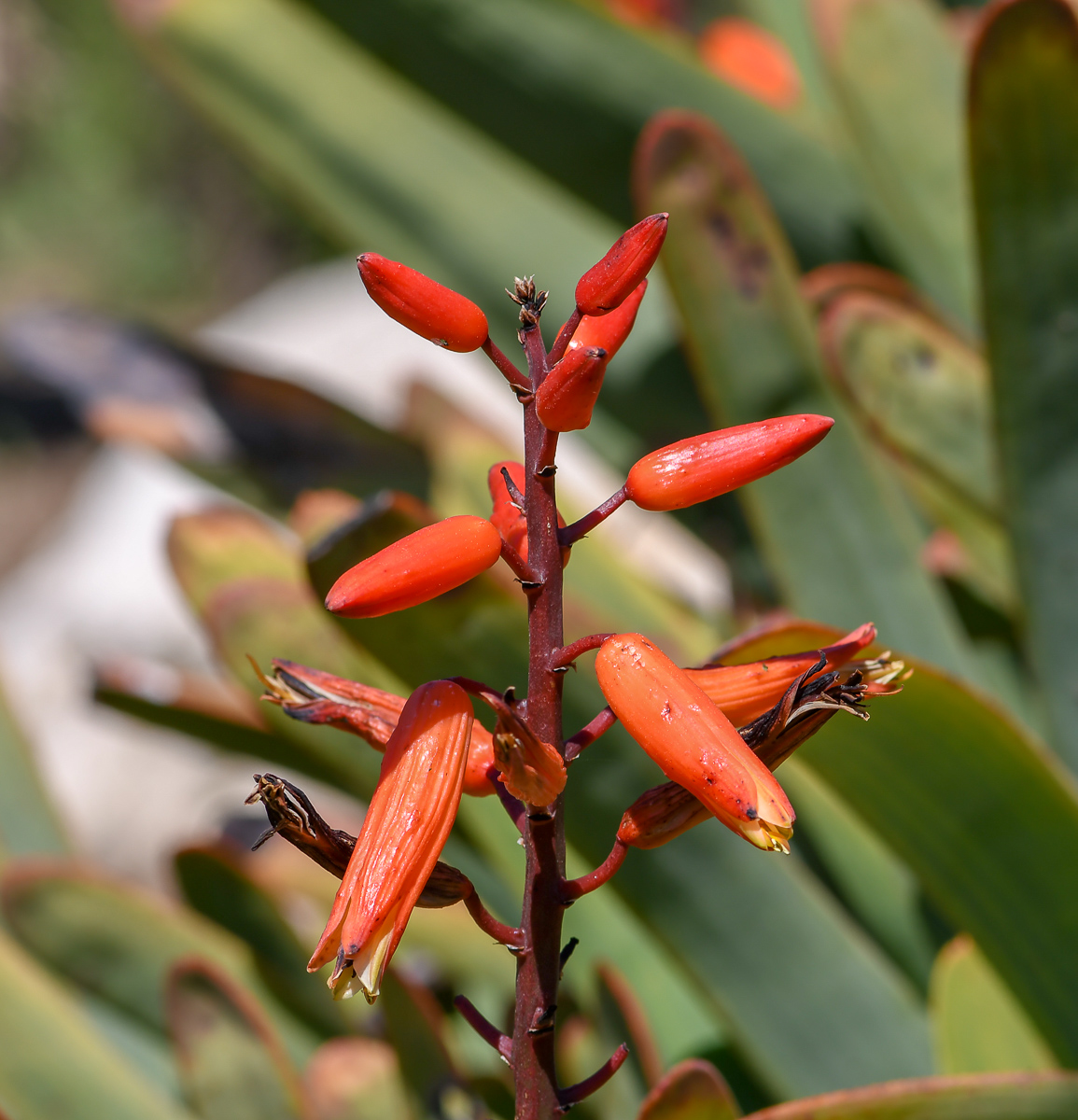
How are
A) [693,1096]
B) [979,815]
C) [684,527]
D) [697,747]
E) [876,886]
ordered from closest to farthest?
1. [697,747]
2. [693,1096]
3. [979,815]
4. [876,886]
5. [684,527]

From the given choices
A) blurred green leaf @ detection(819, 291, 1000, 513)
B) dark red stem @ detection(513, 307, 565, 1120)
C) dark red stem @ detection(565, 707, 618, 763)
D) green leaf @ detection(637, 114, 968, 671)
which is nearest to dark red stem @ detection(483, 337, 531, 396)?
dark red stem @ detection(513, 307, 565, 1120)

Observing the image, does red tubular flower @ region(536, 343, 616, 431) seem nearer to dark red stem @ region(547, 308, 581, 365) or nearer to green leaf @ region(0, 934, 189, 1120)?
dark red stem @ region(547, 308, 581, 365)

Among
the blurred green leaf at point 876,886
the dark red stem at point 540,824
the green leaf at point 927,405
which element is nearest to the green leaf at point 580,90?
the green leaf at point 927,405

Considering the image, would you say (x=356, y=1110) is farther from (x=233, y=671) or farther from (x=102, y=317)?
(x=102, y=317)

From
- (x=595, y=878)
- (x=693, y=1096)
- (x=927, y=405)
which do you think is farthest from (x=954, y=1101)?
(x=927, y=405)

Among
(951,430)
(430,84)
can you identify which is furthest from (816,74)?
(951,430)

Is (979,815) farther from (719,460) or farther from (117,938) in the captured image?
(117,938)
